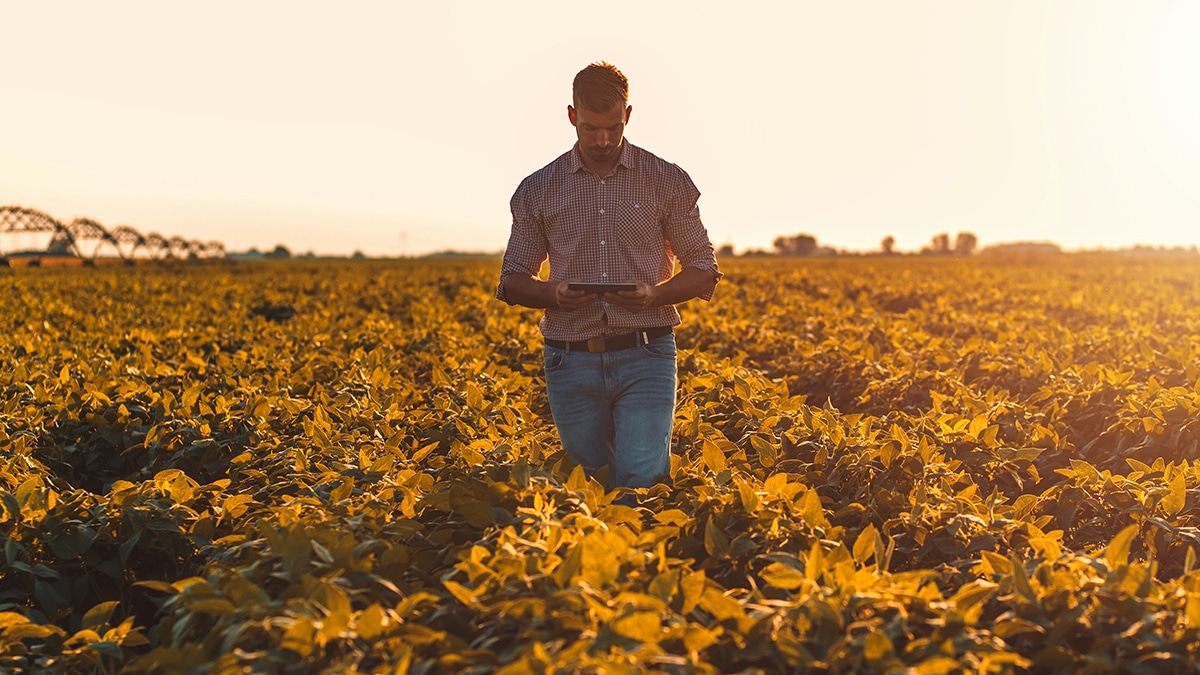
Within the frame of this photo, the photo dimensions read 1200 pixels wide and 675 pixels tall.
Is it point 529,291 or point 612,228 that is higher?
point 612,228

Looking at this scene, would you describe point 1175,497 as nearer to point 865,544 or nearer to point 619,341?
point 865,544

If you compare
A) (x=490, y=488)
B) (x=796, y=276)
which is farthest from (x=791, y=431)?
(x=796, y=276)

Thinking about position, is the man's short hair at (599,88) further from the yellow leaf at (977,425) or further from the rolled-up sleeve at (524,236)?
the yellow leaf at (977,425)

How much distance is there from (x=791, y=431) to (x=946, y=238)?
475 ft

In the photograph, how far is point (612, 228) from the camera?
3738 millimetres

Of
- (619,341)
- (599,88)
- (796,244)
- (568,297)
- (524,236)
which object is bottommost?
(619,341)

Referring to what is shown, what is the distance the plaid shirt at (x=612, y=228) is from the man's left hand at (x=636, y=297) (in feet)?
0.34

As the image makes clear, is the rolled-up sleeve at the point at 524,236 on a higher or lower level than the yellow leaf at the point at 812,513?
higher

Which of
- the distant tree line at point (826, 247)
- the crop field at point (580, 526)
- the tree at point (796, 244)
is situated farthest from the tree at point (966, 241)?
the crop field at point (580, 526)

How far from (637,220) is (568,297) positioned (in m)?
0.47

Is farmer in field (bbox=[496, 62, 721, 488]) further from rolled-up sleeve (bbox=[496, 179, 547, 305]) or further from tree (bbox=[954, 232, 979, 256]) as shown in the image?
tree (bbox=[954, 232, 979, 256])

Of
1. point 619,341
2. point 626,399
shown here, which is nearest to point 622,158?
point 619,341

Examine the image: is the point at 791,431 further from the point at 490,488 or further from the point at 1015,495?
the point at 490,488

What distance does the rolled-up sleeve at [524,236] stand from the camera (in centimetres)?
388
